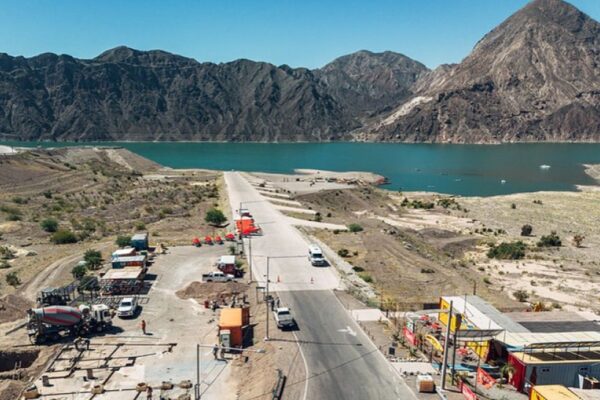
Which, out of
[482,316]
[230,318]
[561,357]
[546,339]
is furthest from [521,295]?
[230,318]

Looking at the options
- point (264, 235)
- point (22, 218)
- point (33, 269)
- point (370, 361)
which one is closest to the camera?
point (370, 361)

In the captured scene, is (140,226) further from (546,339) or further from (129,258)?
(546,339)

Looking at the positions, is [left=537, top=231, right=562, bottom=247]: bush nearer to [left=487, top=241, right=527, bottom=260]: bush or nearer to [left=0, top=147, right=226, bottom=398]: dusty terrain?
[left=487, top=241, right=527, bottom=260]: bush

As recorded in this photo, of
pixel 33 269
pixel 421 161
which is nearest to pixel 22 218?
pixel 33 269

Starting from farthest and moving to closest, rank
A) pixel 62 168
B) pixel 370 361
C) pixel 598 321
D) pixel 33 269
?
pixel 62 168 → pixel 33 269 → pixel 598 321 → pixel 370 361

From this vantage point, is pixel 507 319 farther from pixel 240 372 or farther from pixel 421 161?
pixel 421 161

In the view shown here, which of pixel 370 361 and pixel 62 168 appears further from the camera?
pixel 62 168
